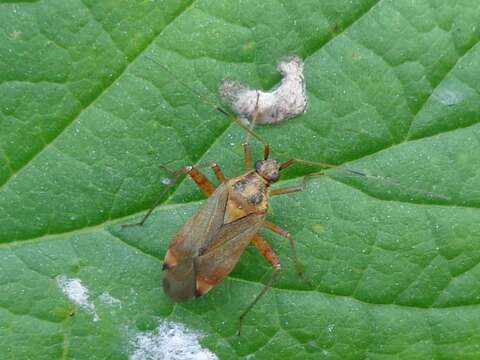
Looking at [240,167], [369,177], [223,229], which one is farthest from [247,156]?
[369,177]

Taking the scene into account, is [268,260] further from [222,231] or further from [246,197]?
[246,197]

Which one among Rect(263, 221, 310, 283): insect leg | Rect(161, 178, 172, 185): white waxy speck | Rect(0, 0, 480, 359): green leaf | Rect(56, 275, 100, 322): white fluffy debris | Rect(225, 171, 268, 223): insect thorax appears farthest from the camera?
Rect(225, 171, 268, 223): insect thorax

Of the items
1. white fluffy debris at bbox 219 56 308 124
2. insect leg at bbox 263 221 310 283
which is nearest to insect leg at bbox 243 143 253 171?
white fluffy debris at bbox 219 56 308 124

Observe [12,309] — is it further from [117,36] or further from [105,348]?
[117,36]

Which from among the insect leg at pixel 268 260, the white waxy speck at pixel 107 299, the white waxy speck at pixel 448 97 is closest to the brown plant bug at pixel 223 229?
the insect leg at pixel 268 260

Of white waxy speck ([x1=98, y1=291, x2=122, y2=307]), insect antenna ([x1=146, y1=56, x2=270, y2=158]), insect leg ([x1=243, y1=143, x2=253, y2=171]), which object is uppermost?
insect antenna ([x1=146, y1=56, x2=270, y2=158])

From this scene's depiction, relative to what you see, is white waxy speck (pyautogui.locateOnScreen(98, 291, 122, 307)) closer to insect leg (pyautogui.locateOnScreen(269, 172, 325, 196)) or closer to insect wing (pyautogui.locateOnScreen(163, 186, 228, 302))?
insect wing (pyautogui.locateOnScreen(163, 186, 228, 302))

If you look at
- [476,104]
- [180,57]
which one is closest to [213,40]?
[180,57]
